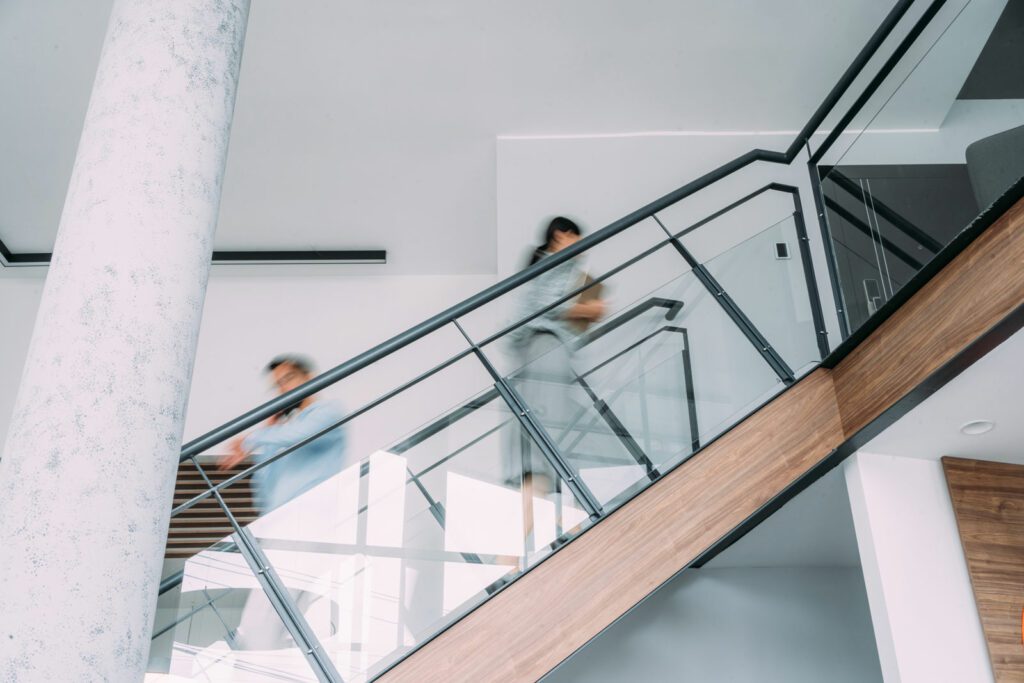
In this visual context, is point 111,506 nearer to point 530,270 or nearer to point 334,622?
point 334,622

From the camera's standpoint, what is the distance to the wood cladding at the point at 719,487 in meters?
2.79

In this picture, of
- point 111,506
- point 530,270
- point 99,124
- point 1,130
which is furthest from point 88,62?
point 111,506

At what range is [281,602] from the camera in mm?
2766

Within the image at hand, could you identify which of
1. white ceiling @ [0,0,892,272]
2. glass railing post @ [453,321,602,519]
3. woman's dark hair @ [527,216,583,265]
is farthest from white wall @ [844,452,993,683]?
white ceiling @ [0,0,892,272]

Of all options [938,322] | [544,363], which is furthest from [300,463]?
[938,322]

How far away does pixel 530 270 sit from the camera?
3.54 meters

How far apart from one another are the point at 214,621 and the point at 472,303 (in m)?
1.40

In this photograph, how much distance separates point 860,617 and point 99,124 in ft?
13.5

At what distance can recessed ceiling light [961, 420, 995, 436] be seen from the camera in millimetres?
3264

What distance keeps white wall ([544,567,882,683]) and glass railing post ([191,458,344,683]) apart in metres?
1.95

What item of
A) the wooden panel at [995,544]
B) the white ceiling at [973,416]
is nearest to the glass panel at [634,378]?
the white ceiling at [973,416]

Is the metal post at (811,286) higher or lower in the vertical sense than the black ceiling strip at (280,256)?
lower

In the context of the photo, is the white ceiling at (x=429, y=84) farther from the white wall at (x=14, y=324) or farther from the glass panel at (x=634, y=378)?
the glass panel at (x=634, y=378)

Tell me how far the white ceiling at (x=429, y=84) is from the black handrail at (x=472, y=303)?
1.39 m
